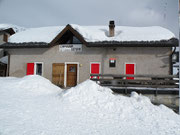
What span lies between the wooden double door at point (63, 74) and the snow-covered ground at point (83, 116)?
4145 mm

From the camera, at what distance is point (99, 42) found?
917cm

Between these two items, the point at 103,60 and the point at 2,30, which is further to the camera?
the point at 2,30

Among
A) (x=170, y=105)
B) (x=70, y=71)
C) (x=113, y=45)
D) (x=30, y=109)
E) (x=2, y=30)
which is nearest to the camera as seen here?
(x=30, y=109)

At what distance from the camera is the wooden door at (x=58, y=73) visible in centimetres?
972

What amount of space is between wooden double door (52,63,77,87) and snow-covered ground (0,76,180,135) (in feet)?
13.6

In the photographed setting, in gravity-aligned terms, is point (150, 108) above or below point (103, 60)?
below

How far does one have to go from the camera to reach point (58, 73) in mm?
9789

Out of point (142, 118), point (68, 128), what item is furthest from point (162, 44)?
point (68, 128)

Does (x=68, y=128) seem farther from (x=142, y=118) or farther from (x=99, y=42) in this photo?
(x=99, y=42)

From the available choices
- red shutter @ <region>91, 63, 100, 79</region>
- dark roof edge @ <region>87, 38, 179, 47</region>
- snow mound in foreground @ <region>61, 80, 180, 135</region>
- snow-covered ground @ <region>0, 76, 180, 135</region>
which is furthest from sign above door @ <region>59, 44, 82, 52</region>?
snow-covered ground @ <region>0, 76, 180, 135</region>

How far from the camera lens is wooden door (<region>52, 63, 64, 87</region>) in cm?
972

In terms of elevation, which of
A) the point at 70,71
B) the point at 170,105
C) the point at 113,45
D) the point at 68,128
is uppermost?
the point at 113,45

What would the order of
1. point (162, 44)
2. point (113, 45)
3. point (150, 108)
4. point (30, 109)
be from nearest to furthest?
1. point (30, 109)
2. point (150, 108)
3. point (162, 44)
4. point (113, 45)

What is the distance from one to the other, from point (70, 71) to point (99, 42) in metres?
3.60
